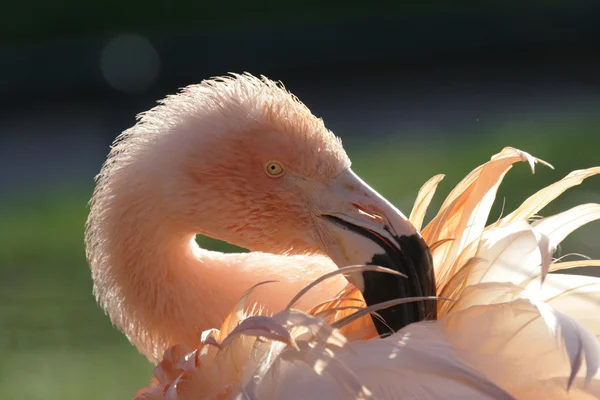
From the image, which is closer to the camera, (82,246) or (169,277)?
(169,277)

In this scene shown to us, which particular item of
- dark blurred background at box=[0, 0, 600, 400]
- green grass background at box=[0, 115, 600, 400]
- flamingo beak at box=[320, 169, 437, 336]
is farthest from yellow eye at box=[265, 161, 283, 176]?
dark blurred background at box=[0, 0, 600, 400]

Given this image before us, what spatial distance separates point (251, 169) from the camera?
2279 millimetres

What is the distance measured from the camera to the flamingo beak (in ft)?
6.67

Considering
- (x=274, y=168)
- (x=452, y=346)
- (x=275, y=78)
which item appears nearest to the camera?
(x=452, y=346)

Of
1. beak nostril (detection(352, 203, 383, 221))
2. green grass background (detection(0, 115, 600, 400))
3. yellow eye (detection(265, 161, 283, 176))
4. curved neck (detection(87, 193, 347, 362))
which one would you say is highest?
yellow eye (detection(265, 161, 283, 176))

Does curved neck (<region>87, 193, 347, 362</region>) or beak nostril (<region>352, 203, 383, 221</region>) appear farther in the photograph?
curved neck (<region>87, 193, 347, 362</region>)

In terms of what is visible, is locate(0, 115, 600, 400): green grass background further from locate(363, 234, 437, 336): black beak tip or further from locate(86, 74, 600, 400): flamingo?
locate(363, 234, 437, 336): black beak tip

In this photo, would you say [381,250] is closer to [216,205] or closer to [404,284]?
[404,284]

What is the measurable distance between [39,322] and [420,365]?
3767 millimetres

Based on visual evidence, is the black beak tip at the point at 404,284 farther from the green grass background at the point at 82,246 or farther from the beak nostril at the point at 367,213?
the green grass background at the point at 82,246

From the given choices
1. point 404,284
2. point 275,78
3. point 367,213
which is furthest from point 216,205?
point 275,78

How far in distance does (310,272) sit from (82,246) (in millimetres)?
3798

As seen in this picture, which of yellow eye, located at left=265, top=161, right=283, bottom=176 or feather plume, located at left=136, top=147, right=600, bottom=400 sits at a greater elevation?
yellow eye, located at left=265, top=161, right=283, bottom=176

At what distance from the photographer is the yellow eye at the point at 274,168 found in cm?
226
